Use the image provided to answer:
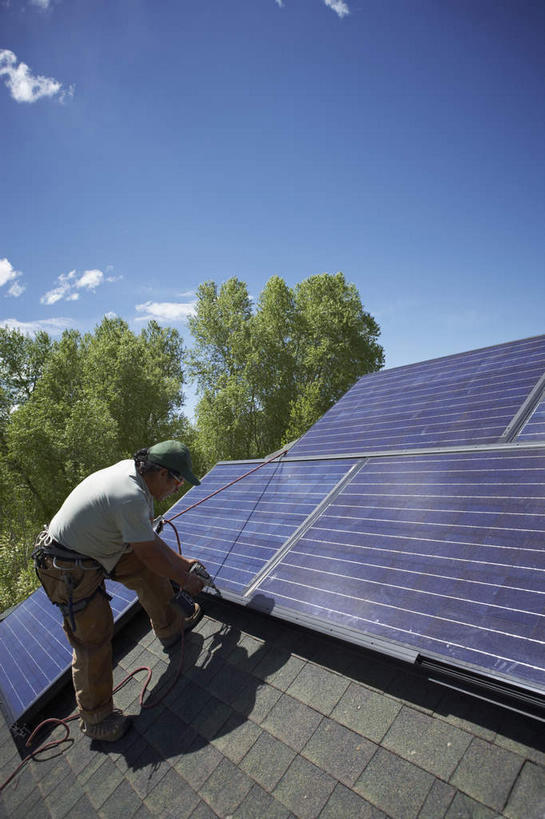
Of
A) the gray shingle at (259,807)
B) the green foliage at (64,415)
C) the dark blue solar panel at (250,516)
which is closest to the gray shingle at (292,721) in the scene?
→ the gray shingle at (259,807)

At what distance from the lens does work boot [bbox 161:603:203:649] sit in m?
4.31

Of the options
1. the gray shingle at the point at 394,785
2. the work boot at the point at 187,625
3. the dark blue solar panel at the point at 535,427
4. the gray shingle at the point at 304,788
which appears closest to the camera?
the gray shingle at the point at 394,785

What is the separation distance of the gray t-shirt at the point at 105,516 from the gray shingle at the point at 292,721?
1.59m

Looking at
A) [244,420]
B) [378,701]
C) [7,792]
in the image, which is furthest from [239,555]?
[244,420]

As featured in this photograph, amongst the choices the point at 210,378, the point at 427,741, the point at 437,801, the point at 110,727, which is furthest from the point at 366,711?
the point at 210,378

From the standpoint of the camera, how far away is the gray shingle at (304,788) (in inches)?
94.3

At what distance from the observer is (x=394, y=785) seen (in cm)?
230

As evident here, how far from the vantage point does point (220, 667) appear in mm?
3713

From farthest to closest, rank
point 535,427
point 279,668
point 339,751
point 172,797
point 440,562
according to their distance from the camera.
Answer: point 535,427 → point 279,668 → point 440,562 → point 172,797 → point 339,751

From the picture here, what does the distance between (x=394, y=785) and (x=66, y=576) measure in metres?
2.86

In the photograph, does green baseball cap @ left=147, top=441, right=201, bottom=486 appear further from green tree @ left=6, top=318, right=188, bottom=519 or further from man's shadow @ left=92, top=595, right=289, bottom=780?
Answer: green tree @ left=6, top=318, right=188, bottom=519

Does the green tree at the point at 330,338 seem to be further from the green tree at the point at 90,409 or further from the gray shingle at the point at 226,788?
the gray shingle at the point at 226,788

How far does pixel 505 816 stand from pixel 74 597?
331 centimetres

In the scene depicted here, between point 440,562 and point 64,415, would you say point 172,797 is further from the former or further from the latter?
point 64,415
